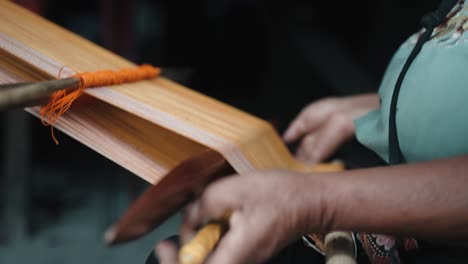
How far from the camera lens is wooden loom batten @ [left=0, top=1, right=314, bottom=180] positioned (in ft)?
1.65

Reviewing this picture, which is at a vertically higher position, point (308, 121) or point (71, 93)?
point (71, 93)

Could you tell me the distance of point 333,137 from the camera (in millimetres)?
881

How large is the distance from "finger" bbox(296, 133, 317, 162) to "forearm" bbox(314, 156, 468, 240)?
18.1 inches

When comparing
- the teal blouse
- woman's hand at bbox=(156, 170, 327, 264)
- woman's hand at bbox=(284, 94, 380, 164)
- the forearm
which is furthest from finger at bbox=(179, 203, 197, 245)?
woman's hand at bbox=(284, 94, 380, 164)

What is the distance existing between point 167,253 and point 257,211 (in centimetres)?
8

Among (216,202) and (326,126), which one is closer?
(216,202)

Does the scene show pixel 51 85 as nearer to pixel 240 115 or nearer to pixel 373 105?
pixel 240 115

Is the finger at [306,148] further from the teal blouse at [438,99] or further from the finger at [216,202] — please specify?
the finger at [216,202]

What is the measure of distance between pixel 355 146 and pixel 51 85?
20.5 inches

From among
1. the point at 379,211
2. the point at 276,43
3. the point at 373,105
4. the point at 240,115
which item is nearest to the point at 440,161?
the point at 379,211

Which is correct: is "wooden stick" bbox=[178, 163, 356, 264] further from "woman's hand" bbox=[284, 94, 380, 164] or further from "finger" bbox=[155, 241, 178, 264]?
"woman's hand" bbox=[284, 94, 380, 164]

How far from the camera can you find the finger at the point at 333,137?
2.87 ft

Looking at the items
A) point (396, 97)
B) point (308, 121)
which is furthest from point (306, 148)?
point (396, 97)

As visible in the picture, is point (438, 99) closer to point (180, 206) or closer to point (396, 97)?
point (396, 97)
